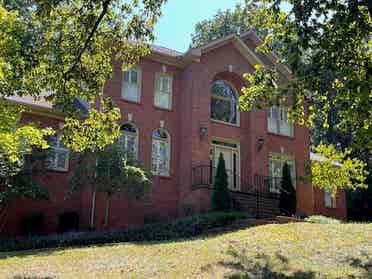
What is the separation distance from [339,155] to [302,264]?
13.9 feet

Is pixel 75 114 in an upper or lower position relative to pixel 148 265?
upper

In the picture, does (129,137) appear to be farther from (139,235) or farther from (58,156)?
(139,235)

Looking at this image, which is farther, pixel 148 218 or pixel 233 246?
pixel 148 218

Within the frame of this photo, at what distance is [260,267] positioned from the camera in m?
9.50

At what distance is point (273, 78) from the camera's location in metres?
11.8

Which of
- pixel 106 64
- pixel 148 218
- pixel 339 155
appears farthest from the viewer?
pixel 148 218

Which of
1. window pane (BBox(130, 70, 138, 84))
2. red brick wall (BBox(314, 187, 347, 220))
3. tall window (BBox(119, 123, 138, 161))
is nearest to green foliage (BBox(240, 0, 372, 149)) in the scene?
tall window (BBox(119, 123, 138, 161))

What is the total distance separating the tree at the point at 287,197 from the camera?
2012cm

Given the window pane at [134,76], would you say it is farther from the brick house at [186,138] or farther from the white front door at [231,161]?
the white front door at [231,161]

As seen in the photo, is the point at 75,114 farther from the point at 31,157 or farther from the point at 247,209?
the point at 247,209

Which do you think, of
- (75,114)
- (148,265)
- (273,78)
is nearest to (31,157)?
(75,114)

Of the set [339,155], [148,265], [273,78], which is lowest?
[148,265]

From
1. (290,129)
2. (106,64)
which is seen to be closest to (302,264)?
(106,64)

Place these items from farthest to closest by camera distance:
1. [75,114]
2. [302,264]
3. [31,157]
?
[31,157], [75,114], [302,264]
